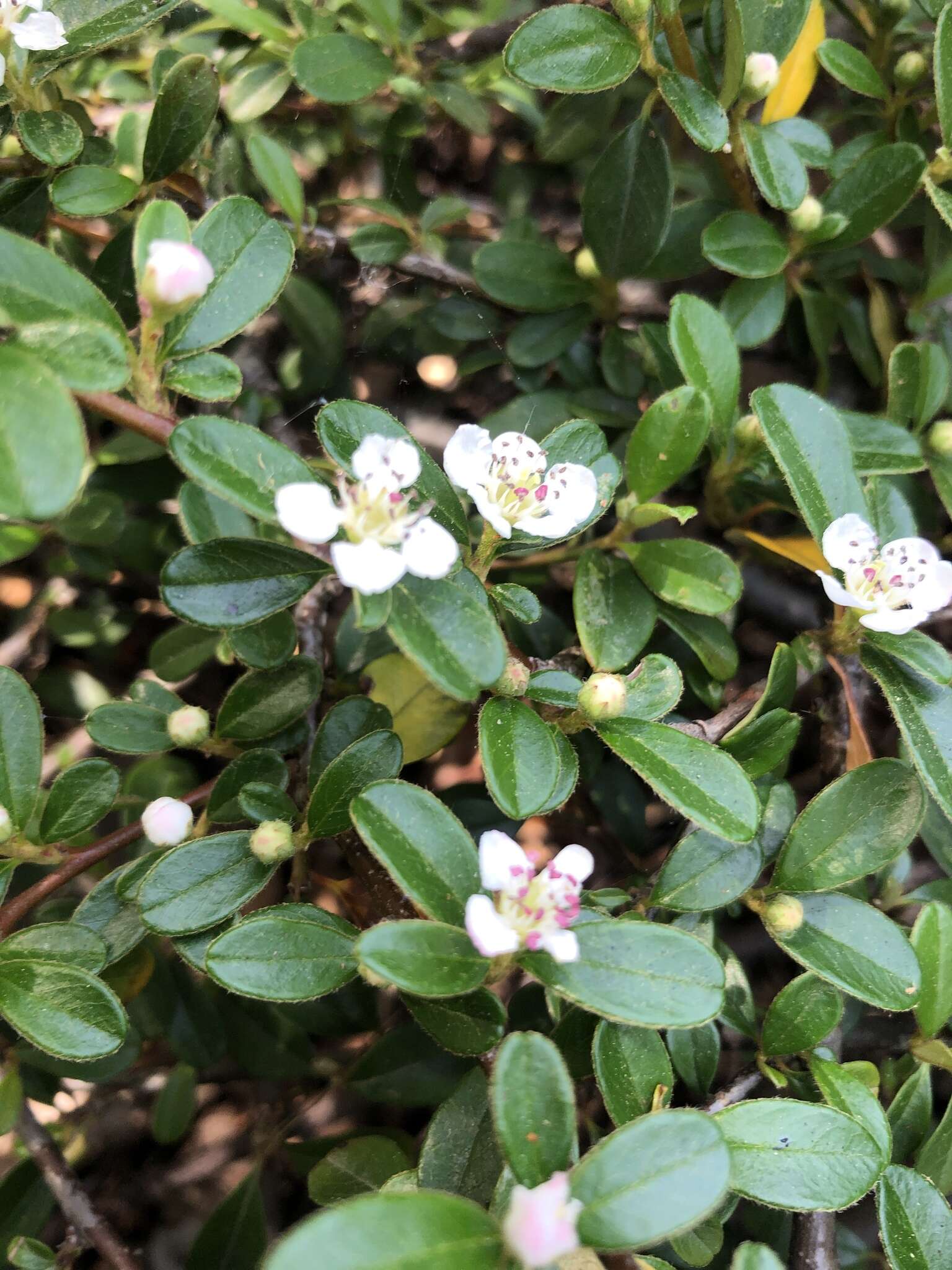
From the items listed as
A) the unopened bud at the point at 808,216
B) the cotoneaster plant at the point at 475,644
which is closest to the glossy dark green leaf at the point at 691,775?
the cotoneaster plant at the point at 475,644

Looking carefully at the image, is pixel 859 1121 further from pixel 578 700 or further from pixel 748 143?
pixel 748 143

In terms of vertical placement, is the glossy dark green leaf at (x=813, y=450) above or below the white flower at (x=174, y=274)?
below

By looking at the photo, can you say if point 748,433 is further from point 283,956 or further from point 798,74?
point 283,956

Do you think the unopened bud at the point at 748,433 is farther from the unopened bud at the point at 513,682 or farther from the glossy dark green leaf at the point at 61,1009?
the glossy dark green leaf at the point at 61,1009

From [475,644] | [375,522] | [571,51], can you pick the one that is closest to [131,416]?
[375,522]

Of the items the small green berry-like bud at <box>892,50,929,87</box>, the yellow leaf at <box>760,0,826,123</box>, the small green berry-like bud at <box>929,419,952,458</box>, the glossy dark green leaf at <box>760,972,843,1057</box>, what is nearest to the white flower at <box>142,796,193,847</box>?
the glossy dark green leaf at <box>760,972,843,1057</box>
